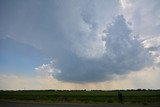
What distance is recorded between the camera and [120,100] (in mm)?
42969
